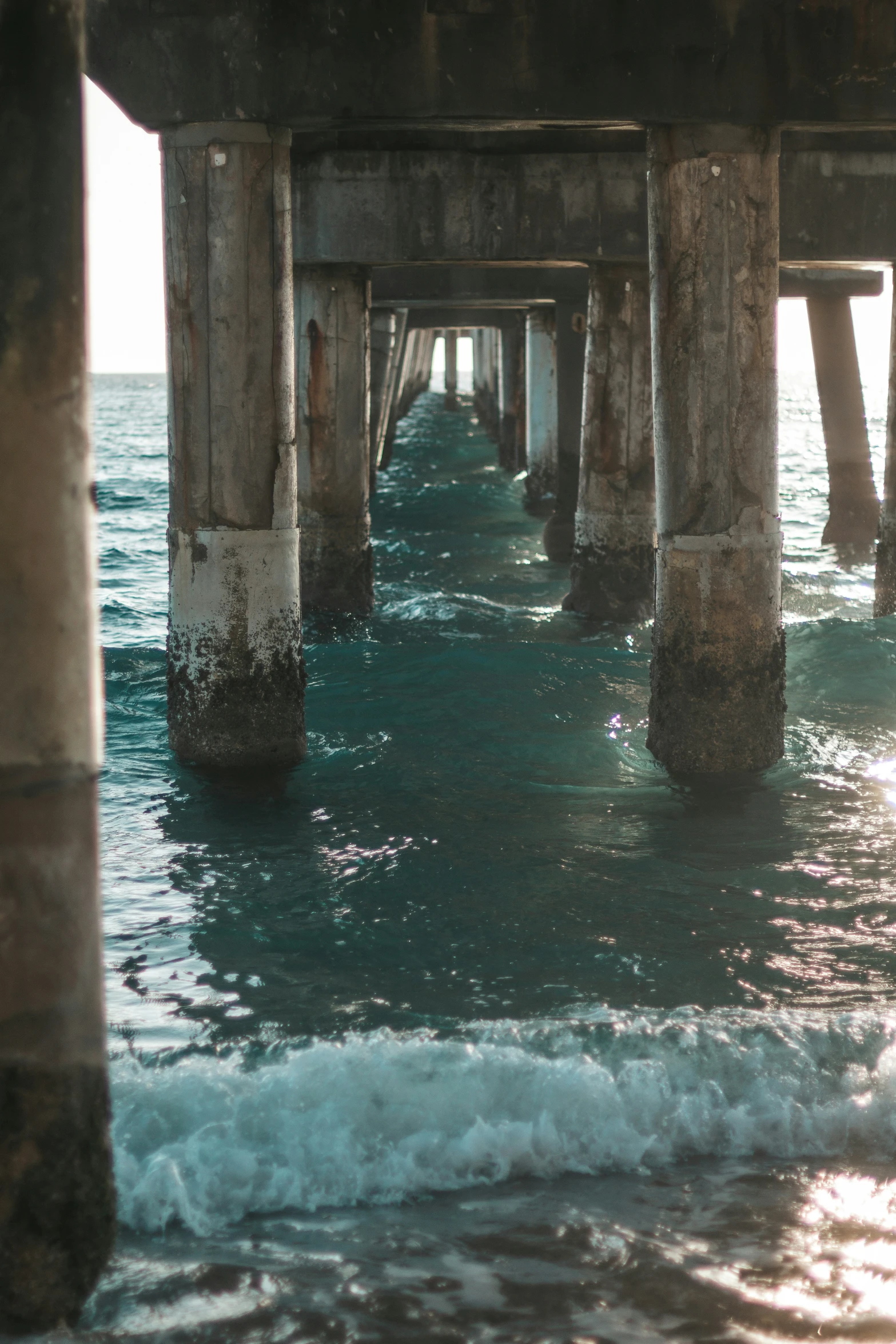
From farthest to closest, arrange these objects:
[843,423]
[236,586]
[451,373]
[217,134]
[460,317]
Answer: [451,373] → [460,317] → [843,423] → [236,586] → [217,134]

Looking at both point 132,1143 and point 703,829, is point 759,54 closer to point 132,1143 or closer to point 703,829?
point 703,829

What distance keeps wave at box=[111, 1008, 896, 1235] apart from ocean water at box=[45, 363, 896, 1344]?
0.01 m

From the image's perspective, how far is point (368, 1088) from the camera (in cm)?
420

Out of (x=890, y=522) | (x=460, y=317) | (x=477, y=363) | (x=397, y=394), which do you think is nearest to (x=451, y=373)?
(x=477, y=363)

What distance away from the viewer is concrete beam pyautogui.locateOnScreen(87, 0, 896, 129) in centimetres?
633

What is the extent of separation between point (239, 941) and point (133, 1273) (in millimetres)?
2099

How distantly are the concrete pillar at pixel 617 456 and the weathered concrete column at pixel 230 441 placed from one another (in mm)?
4803

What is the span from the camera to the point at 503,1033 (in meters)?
4.48

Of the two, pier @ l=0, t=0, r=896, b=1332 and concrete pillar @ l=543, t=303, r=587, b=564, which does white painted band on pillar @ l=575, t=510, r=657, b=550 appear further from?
concrete pillar @ l=543, t=303, r=587, b=564

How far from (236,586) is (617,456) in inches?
206

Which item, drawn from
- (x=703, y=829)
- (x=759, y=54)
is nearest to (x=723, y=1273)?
(x=703, y=829)

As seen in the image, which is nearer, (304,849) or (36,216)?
(36,216)

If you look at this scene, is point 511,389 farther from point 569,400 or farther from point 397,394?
point 569,400

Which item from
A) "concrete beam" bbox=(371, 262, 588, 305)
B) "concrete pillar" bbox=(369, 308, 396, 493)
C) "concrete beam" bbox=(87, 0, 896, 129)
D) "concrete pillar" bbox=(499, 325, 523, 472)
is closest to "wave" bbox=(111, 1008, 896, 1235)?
"concrete beam" bbox=(87, 0, 896, 129)
